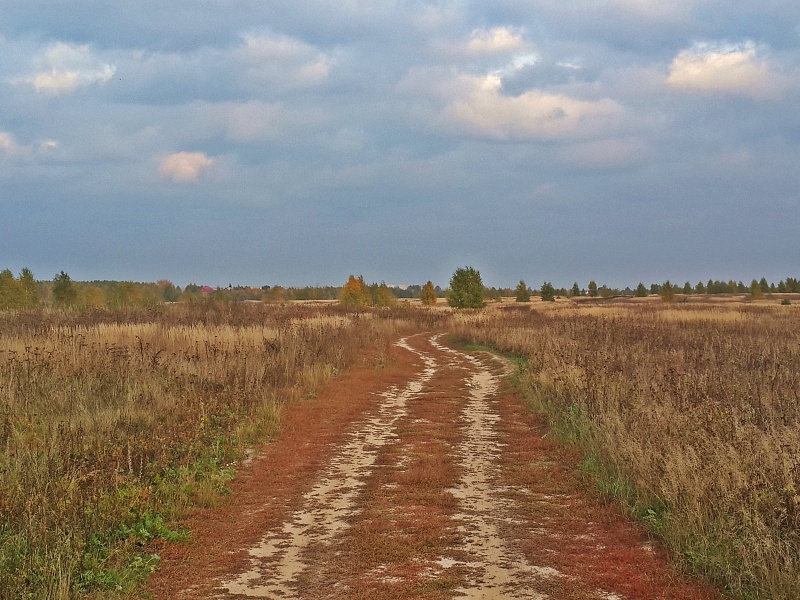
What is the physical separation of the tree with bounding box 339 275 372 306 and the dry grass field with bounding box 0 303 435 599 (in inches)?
2461

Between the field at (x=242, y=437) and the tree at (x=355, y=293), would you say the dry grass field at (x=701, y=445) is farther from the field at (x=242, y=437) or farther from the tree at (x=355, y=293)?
the tree at (x=355, y=293)

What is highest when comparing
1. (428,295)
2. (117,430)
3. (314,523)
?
(428,295)

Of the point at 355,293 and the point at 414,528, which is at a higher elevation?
the point at 355,293

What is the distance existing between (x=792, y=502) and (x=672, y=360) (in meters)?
10.3

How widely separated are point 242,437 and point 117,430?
2158 mm

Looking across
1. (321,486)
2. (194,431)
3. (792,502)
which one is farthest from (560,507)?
(194,431)

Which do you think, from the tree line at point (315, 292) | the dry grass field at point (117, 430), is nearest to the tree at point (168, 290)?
the tree line at point (315, 292)

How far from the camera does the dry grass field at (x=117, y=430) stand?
17.8 feet

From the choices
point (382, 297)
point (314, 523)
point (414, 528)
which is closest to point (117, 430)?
point (314, 523)

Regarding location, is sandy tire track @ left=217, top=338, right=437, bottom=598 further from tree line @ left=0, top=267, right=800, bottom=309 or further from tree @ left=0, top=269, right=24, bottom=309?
tree @ left=0, top=269, right=24, bottom=309

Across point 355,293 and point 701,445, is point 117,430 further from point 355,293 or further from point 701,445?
point 355,293

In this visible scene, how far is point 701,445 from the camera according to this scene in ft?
24.1

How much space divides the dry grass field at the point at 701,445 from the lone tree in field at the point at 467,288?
5054cm

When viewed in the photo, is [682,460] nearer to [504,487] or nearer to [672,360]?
[504,487]
